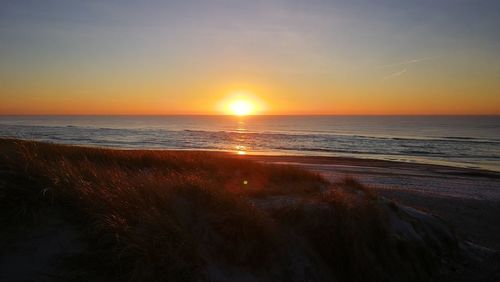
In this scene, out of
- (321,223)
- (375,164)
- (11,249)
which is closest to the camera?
(11,249)

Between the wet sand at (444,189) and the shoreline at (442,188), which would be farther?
the shoreline at (442,188)

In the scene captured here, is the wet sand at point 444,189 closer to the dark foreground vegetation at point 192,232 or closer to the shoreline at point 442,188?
the shoreline at point 442,188

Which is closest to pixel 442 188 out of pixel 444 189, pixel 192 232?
pixel 444 189

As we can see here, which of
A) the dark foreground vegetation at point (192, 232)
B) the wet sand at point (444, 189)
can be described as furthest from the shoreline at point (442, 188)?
the dark foreground vegetation at point (192, 232)

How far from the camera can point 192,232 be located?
5793 mm

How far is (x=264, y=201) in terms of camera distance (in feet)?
27.6

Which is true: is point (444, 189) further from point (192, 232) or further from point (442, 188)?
point (192, 232)

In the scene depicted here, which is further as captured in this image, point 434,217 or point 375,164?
point 375,164

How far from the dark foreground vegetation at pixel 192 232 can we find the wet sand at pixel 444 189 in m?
5.09

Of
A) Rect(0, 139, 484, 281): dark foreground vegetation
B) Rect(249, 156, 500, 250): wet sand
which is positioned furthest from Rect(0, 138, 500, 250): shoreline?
Rect(0, 139, 484, 281): dark foreground vegetation

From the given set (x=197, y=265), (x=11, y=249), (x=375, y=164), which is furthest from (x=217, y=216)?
(x=375, y=164)

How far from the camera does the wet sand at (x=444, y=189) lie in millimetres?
14203

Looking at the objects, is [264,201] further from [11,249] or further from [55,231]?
[11,249]

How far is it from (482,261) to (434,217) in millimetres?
1671
